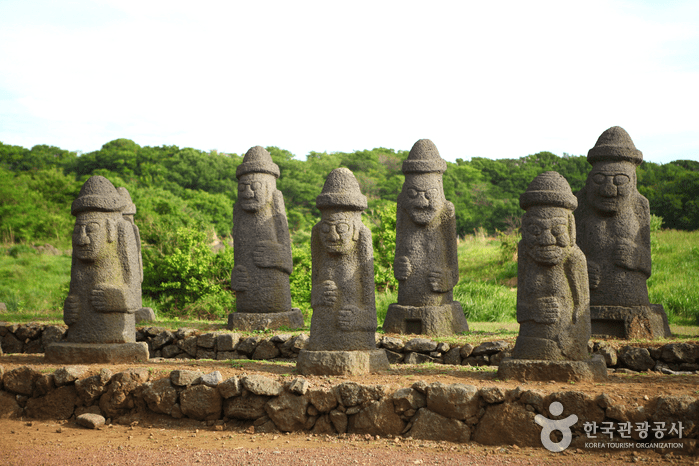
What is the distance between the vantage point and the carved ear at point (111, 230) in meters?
7.66

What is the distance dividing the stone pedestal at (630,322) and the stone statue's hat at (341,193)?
153 inches

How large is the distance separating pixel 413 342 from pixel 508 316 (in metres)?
4.99

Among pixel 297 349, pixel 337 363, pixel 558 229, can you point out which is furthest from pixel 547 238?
pixel 297 349

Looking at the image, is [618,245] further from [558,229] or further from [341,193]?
[341,193]

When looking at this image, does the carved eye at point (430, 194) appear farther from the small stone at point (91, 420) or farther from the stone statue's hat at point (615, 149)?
the small stone at point (91, 420)

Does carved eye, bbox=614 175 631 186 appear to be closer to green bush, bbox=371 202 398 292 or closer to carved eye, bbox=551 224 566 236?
carved eye, bbox=551 224 566 236

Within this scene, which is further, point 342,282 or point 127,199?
point 127,199

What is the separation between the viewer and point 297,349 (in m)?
8.66

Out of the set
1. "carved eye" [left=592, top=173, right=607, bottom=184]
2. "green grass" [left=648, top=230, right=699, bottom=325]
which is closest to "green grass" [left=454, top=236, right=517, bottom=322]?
"green grass" [left=648, top=230, right=699, bottom=325]

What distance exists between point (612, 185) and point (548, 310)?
3110mm

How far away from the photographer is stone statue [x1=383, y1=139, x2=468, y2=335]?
912 centimetres

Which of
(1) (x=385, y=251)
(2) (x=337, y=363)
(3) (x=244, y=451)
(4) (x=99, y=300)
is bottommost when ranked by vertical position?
(3) (x=244, y=451)

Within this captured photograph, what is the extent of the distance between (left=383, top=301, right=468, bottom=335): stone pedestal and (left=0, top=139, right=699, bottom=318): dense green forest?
5951 millimetres

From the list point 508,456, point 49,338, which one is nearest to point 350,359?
point 508,456
